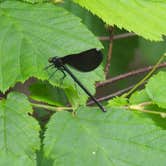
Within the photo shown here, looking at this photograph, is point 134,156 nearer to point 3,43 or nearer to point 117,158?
point 117,158

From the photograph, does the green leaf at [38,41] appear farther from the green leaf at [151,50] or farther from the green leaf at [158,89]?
the green leaf at [151,50]

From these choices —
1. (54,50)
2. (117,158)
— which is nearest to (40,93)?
(54,50)

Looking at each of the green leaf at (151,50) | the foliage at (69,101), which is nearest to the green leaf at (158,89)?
the foliage at (69,101)

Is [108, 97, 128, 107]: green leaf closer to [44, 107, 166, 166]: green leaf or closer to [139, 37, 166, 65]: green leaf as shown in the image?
[44, 107, 166, 166]: green leaf

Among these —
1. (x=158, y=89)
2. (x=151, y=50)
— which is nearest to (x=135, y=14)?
(x=158, y=89)

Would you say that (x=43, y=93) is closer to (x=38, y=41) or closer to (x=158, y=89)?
(x=38, y=41)

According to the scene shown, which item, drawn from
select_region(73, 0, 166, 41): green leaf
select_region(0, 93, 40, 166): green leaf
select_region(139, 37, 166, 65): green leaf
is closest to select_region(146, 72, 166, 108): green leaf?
select_region(73, 0, 166, 41): green leaf
